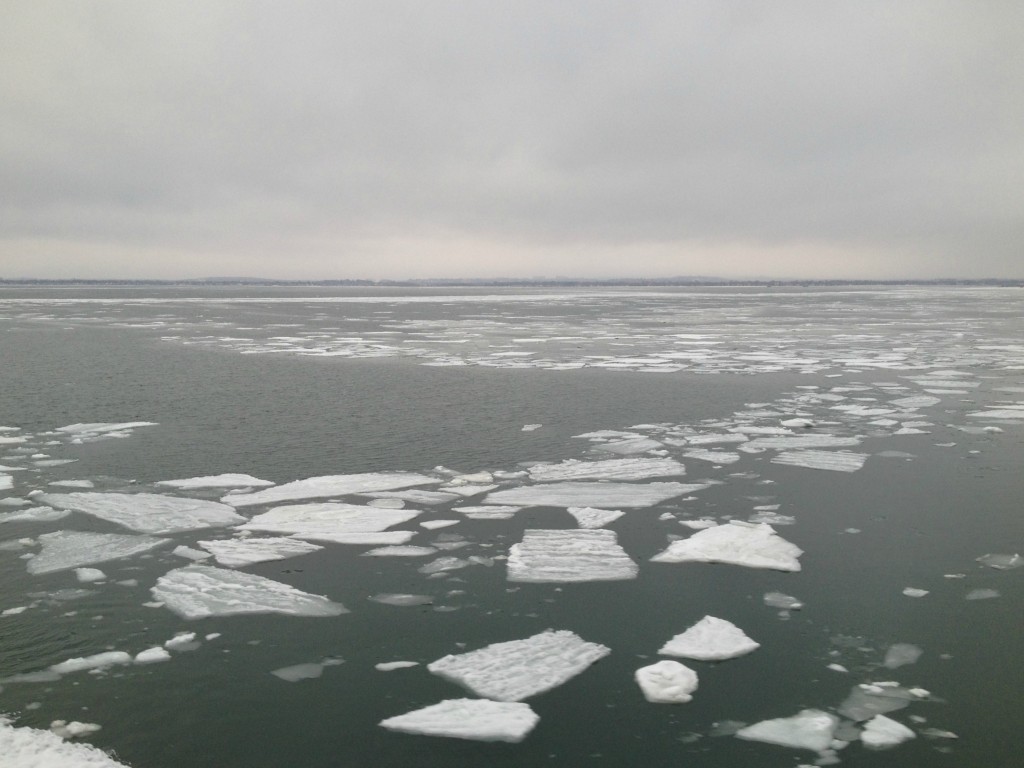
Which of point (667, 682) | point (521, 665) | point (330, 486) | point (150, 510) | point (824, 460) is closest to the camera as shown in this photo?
point (667, 682)

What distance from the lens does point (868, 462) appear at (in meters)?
7.88

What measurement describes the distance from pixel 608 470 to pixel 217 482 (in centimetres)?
352

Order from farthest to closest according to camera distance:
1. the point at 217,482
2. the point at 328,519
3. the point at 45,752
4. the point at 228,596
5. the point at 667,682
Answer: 1. the point at 217,482
2. the point at 328,519
3. the point at 228,596
4. the point at 667,682
5. the point at 45,752

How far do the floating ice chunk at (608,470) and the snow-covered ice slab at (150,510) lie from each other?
2.70m

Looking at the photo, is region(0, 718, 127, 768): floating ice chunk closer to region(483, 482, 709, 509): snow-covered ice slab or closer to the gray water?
the gray water

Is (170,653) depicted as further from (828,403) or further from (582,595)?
(828,403)

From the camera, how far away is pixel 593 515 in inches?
245

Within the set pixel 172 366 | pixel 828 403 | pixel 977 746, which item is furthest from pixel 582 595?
pixel 172 366

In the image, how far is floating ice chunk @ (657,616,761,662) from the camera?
4.03 metres

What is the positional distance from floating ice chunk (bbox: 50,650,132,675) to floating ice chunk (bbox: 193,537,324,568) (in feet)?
3.89

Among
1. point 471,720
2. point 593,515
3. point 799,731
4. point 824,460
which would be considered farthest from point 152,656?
point 824,460

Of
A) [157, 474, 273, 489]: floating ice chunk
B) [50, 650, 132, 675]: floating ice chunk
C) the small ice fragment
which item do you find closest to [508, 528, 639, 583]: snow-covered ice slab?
the small ice fragment

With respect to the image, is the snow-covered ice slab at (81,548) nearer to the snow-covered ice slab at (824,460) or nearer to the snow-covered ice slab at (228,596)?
the snow-covered ice slab at (228,596)

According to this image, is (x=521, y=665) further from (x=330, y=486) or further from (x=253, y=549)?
(x=330, y=486)
